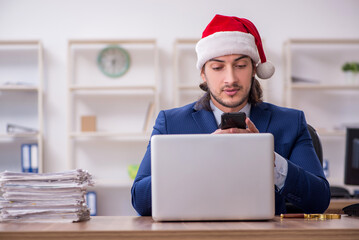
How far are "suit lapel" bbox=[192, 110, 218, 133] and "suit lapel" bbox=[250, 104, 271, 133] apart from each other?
15cm

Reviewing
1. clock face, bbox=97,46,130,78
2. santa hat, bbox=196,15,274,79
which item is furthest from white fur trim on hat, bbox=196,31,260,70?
clock face, bbox=97,46,130,78

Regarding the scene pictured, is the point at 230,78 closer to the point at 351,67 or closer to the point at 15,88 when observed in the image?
the point at 15,88

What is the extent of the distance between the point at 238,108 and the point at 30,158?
2926 mm

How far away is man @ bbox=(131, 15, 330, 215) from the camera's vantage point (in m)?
1.80

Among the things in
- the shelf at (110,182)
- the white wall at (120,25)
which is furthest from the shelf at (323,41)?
the shelf at (110,182)

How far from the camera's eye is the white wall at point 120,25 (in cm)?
466

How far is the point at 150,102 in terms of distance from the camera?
4.69 meters

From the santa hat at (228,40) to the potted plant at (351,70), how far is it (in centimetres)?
293

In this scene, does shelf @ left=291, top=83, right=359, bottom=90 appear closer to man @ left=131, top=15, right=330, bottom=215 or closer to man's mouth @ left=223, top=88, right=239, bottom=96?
man @ left=131, top=15, right=330, bottom=215

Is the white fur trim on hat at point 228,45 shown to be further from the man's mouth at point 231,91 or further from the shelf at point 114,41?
the shelf at point 114,41

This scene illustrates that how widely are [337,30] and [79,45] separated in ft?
7.92

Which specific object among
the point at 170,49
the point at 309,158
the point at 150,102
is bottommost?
the point at 309,158

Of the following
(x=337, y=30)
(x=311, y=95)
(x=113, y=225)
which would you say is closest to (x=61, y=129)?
(x=311, y=95)

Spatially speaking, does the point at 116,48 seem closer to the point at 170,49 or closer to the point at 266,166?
the point at 170,49
